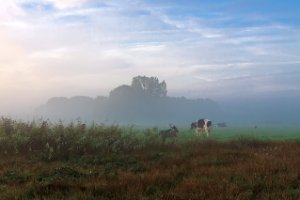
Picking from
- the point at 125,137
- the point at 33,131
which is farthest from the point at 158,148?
the point at 33,131

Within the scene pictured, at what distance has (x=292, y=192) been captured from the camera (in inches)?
438

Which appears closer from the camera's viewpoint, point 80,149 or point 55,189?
point 55,189

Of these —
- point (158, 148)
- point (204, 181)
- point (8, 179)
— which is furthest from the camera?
point (158, 148)

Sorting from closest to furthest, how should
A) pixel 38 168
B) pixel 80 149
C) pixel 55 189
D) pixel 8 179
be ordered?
1. pixel 55 189
2. pixel 8 179
3. pixel 38 168
4. pixel 80 149

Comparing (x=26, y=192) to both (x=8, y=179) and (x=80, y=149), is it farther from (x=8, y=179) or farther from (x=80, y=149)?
(x=80, y=149)

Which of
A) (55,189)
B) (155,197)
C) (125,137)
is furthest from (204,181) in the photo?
(125,137)

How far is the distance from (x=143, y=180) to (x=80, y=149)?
33.2ft

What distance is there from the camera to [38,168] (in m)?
16.9

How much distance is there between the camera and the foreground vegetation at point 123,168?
445 inches

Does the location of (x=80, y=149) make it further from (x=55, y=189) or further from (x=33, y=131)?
(x=55, y=189)

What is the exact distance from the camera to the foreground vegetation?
37.1 ft

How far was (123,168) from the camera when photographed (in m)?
16.4

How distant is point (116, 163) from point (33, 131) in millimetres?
8044

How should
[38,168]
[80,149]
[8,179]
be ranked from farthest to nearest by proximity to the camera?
[80,149]
[38,168]
[8,179]
